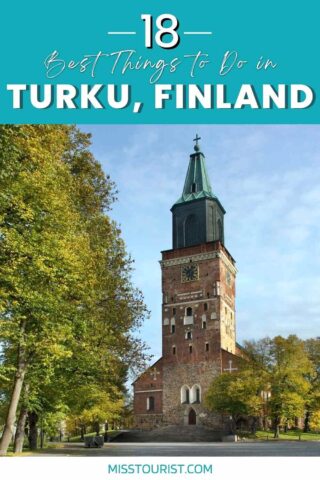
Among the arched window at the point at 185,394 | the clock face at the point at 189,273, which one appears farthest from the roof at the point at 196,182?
the arched window at the point at 185,394

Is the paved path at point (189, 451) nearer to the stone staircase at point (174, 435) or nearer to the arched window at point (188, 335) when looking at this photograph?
the stone staircase at point (174, 435)

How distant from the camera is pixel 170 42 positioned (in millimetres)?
9164

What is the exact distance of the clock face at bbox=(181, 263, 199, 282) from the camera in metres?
60.7

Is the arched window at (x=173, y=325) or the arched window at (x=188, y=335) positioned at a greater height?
the arched window at (x=173, y=325)

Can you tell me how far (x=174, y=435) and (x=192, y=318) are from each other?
12.2 metres

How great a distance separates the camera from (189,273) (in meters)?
61.0

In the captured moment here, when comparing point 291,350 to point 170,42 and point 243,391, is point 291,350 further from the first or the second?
point 170,42

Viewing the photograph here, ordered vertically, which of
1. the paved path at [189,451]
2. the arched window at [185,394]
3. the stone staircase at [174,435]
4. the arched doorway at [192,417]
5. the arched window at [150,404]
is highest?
the arched window at [185,394]

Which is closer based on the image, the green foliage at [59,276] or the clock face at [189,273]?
the green foliage at [59,276]

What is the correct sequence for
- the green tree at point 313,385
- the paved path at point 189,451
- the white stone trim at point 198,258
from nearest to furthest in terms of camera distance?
the paved path at point 189,451 → the green tree at point 313,385 → the white stone trim at point 198,258

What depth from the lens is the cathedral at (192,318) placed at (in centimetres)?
5725
